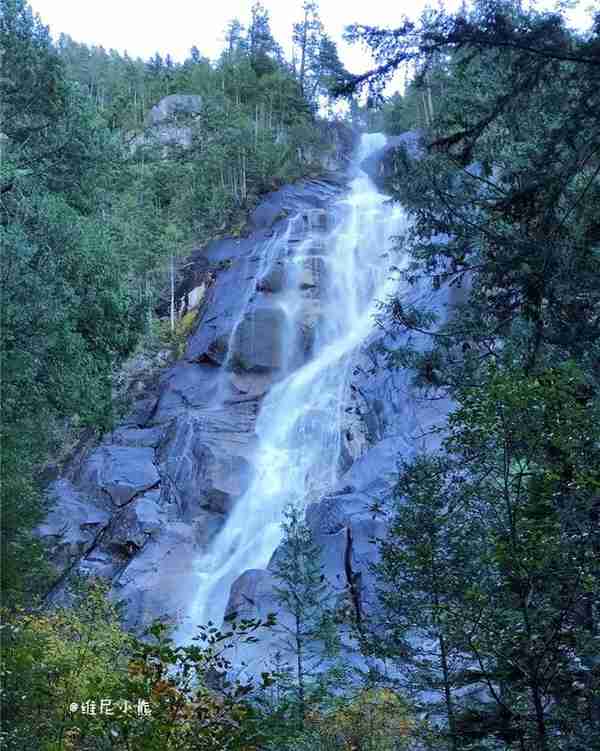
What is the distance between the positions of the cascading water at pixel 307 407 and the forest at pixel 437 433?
4231 millimetres

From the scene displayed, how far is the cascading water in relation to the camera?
21328 millimetres

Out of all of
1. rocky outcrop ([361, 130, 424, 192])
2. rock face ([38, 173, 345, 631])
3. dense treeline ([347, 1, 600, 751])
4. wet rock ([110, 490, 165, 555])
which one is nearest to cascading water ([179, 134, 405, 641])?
rock face ([38, 173, 345, 631])

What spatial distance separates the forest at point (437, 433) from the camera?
15.2 ft

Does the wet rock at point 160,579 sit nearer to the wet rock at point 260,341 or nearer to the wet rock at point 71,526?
the wet rock at point 71,526

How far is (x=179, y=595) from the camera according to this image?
20.0 m

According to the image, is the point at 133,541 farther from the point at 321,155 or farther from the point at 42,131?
the point at 321,155

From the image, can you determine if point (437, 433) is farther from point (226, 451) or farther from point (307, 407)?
point (307, 407)

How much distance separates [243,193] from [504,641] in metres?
41.8

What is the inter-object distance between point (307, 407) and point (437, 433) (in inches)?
560

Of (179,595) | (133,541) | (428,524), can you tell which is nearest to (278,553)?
(179,595)

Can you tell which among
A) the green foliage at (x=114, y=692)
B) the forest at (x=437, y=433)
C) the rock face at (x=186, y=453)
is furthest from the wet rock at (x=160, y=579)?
the green foliage at (x=114, y=692)

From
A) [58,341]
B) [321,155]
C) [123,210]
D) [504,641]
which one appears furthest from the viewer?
[321,155]

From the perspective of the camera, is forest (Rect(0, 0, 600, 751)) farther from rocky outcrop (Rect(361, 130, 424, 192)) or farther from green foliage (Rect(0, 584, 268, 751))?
rocky outcrop (Rect(361, 130, 424, 192))

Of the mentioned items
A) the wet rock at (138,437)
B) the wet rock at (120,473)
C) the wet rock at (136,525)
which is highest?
the wet rock at (138,437)
